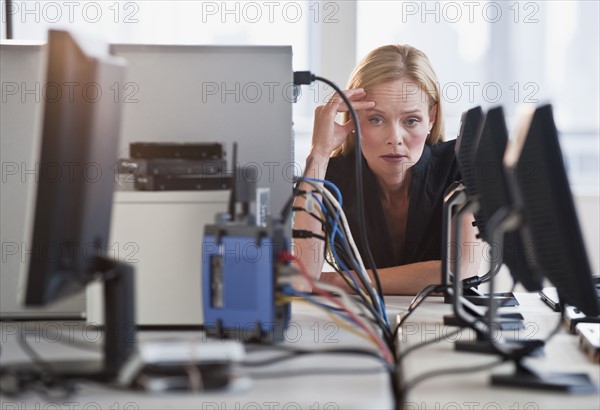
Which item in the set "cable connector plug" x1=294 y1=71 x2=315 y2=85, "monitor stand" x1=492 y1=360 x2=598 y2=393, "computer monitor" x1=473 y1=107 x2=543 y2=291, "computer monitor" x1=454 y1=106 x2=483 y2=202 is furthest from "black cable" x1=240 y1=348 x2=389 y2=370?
"cable connector plug" x1=294 y1=71 x2=315 y2=85

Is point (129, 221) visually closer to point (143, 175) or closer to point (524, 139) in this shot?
point (143, 175)

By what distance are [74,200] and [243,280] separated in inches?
13.4

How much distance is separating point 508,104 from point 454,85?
0.92 feet

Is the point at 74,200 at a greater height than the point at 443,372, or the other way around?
the point at 74,200

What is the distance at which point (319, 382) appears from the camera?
953 millimetres

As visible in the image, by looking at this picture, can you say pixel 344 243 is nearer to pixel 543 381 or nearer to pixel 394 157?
pixel 543 381

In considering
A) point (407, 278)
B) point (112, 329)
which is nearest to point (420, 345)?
point (112, 329)

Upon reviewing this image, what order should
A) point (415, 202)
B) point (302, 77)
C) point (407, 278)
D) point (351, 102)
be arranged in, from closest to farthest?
1. point (302, 77)
2. point (407, 278)
3. point (351, 102)
4. point (415, 202)

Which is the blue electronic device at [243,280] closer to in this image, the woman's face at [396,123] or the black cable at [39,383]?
the black cable at [39,383]

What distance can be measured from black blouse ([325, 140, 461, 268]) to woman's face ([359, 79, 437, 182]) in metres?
0.07

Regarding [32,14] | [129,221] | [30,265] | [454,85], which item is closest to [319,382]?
[30,265]

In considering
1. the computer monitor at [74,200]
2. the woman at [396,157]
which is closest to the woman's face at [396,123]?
the woman at [396,157]

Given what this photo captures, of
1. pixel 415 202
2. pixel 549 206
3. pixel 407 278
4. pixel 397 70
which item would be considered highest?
pixel 397 70

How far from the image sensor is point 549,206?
3.20 ft
